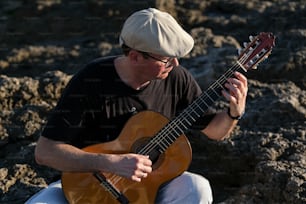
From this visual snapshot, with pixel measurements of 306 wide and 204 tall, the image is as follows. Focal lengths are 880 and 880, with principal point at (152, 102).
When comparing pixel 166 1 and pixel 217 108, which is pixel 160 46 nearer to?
pixel 217 108

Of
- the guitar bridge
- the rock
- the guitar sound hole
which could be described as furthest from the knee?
the rock

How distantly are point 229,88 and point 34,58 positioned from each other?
131 inches

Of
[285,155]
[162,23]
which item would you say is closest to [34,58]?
[285,155]

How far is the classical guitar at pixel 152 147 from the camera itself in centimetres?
313

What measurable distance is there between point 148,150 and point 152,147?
2 cm

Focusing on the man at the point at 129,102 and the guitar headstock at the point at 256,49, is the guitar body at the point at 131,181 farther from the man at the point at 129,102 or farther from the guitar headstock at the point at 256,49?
the guitar headstock at the point at 256,49

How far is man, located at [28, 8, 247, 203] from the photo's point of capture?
3.03 meters

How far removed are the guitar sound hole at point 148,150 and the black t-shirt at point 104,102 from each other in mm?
83

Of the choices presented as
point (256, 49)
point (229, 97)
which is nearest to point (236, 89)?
point (229, 97)

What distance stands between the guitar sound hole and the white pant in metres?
0.09

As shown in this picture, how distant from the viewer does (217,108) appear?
4219 millimetres

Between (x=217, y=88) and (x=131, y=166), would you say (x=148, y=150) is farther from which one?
(x=217, y=88)

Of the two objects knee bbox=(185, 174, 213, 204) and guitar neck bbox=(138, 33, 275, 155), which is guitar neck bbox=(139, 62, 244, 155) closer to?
guitar neck bbox=(138, 33, 275, 155)

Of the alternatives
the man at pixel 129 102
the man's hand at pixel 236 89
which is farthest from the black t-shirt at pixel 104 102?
the man's hand at pixel 236 89
